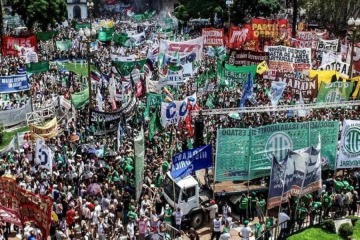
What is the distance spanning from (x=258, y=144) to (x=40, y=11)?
1771 inches

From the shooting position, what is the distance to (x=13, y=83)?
27172 mm

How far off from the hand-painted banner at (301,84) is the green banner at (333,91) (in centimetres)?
113

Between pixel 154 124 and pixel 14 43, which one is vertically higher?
pixel 14 43

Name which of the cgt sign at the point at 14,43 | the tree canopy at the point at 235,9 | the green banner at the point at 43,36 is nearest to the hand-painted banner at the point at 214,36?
the cgt sign at the point at 14,43

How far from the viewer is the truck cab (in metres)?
18.0

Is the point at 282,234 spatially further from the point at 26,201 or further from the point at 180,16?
the point at 180,16

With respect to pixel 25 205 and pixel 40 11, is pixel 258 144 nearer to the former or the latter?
pixel 25 205

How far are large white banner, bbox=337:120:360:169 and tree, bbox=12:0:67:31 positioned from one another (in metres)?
45.5

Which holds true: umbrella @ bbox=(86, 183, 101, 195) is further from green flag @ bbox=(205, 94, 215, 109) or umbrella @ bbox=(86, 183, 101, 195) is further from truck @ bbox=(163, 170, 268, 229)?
green flag @ bbox=(205, 94, 215, 109)

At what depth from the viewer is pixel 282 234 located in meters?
17.0

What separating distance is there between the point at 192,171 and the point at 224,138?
148 cm

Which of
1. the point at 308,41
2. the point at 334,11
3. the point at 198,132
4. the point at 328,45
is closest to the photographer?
the point at 198,132

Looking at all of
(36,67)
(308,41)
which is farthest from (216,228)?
(308,41)

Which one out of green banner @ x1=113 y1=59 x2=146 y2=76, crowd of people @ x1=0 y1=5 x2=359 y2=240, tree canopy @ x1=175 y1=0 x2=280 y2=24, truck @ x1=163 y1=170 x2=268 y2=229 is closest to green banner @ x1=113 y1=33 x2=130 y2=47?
tree canopy @ x1=175 y1=0 x2=280 y2=24
